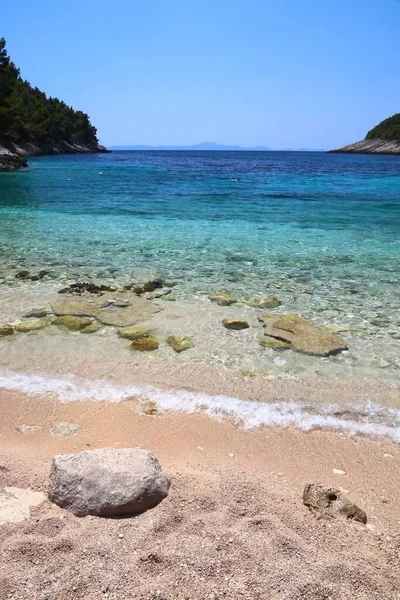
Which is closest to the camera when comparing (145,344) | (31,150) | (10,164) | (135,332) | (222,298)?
(145,344)

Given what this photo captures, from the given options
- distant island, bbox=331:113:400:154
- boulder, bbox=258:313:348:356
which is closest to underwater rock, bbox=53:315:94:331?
boulder, bbox=258:313:348:356

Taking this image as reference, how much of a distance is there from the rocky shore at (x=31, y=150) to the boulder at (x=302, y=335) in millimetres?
42597

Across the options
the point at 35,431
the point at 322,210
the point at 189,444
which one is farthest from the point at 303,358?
the point at 322,210

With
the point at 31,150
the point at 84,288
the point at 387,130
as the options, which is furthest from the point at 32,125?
the point at 387,130

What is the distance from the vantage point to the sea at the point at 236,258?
6.82m

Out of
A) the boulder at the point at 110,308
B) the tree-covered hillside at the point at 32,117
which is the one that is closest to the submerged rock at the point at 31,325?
the boulder at the point at 110,308

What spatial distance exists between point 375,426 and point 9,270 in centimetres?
941

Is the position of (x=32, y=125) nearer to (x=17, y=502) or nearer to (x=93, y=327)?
(x=93, y=327)

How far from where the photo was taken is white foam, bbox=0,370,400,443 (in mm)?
5043

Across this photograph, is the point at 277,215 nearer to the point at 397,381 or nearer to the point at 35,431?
the point at 397,381

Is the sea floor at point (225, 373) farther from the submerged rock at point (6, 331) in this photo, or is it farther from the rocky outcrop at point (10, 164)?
the rocky outcrop at point (10, 164)

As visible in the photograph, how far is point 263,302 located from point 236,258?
4156mm

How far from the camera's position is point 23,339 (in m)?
7.18

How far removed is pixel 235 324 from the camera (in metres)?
7.77
